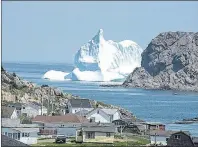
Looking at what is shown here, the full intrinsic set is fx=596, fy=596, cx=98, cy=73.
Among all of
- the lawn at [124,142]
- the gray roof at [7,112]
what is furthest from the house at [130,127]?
the gray roof at [7,112]

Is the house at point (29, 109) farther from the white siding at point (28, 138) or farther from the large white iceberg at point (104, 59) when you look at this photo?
the large white iceberg at point (104, 59)

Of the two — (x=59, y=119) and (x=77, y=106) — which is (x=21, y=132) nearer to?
(x=59, y=119)

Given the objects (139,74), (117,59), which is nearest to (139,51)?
(117,59)

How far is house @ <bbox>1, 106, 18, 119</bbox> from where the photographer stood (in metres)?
13.7

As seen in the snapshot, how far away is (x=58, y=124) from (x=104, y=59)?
41967mm

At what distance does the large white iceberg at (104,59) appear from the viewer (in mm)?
54469

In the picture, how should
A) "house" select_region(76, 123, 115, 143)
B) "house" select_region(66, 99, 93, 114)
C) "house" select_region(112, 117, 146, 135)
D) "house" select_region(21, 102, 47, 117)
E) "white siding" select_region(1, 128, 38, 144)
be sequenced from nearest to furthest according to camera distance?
1. "white siding" select_region(1, 128, 38, 144)
2. "house" select_region(76, 123, 115, 143)
3. "house" select_region(112, 117, 146, 135)
4. "house" select_region(21, 102, 47, 117)
5. "house" select_region(66, 99, 93, 114)

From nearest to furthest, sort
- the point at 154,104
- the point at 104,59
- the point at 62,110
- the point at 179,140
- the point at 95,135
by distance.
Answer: the point at 179,140
the point at 95,135
the point at 62,110
the point at 154,104
the point at 104,59

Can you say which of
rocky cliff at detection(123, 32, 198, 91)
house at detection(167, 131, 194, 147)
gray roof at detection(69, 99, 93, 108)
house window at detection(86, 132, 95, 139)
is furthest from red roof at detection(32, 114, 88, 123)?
rocky cliff at detection(123, 32, 198, 91)

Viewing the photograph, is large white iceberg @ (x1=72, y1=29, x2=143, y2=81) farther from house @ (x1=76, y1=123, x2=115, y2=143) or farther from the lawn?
house @ (x1=76, y1=123, x2=115, y2=143)

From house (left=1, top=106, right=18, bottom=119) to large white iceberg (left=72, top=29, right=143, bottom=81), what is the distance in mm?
37712

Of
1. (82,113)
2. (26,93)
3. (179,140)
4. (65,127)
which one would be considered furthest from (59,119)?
(26,93)

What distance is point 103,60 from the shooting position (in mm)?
54844

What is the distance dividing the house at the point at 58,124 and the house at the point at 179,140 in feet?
7.94
